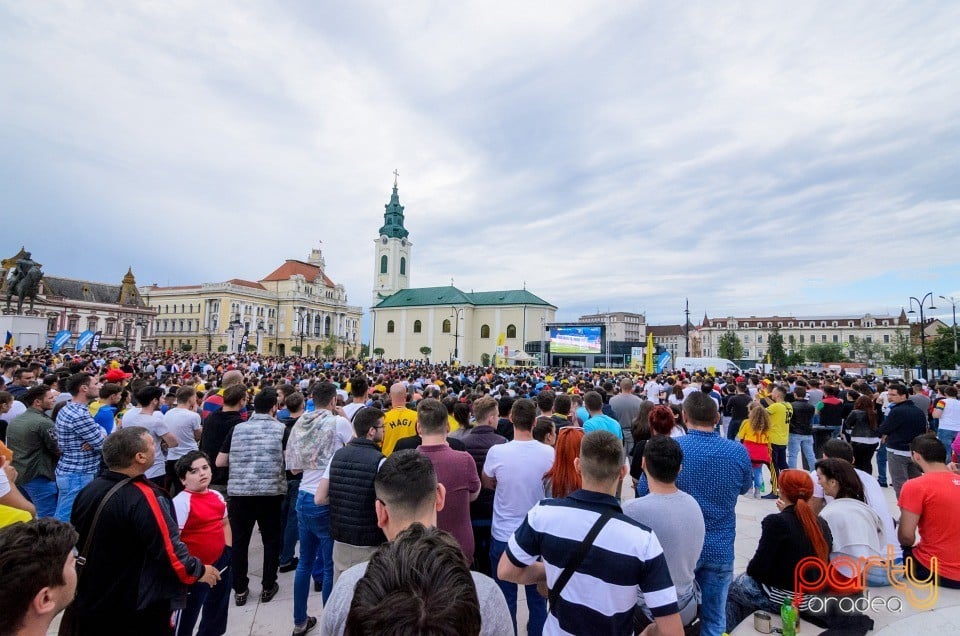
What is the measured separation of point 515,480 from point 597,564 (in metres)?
1.62

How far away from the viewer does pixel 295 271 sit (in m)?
85.9

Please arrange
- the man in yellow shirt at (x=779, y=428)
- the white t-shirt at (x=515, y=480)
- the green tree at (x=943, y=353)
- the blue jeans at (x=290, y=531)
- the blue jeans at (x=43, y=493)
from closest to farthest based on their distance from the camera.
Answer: the white t-shirt at (x=515, y=480) → the blue jeans at (x=43, y=493) → the blue jeans at (x=290, y=531) → the man in yellow shirt at (x=779, y=428) → the green tree at (x=943, y=353)

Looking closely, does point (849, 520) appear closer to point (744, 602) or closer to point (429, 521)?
point (744, 602)

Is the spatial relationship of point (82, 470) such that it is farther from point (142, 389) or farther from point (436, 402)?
point (436, 402)

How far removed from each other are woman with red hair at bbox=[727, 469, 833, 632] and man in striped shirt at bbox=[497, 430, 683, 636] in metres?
1.54

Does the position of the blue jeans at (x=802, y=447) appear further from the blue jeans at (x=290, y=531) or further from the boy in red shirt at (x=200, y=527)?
the boy in red shirt at (x=200, y=527)

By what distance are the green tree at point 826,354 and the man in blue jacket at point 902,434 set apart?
81.4 meters

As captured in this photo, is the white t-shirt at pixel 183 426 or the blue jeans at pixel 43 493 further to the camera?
the white t-shirt at pixel 183 426

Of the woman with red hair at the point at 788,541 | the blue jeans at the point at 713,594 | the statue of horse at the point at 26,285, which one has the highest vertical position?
the statue of horse at the point at 26,285

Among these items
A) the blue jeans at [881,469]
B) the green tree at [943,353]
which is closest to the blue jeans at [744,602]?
the blue jeans at [881,469]

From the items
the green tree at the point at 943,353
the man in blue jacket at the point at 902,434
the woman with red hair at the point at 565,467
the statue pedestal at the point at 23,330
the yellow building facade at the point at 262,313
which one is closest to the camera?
the woman with red hair at the point at 565,467

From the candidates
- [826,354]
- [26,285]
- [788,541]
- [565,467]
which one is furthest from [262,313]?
[826,354]

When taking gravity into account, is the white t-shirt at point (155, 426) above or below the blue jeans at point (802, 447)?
above

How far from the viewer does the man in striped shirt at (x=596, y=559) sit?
195cm
